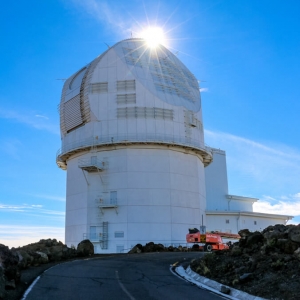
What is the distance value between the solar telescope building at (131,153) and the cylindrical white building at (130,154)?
0.08 meters

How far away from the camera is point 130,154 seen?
35.8 m

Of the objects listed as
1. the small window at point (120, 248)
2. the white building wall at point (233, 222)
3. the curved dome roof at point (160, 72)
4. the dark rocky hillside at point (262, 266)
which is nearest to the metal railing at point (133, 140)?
the curved dome roof at point (160, 72)

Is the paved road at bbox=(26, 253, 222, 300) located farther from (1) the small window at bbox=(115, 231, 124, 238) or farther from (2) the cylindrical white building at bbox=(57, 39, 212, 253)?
(2) the cylindrical white building at bbox=(57, 39, 212, 253)

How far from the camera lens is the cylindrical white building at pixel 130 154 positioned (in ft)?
114

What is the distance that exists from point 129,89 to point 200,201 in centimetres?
1214

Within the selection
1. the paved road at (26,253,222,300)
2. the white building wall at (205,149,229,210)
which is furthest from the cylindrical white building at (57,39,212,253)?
the paved road at (26,253,222,300)

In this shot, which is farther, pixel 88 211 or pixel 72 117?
pixel 72 117

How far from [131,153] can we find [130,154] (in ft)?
0.41

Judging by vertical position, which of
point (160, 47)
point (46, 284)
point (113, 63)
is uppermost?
point (160, 47)

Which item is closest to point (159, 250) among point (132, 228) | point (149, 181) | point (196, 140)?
point (132, 228)

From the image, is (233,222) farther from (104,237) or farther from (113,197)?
(104,237)

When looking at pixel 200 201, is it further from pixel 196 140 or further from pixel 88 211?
pixel 88 211

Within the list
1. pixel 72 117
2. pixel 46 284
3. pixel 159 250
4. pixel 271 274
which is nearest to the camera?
pixel 271 274

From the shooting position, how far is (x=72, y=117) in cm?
3875
